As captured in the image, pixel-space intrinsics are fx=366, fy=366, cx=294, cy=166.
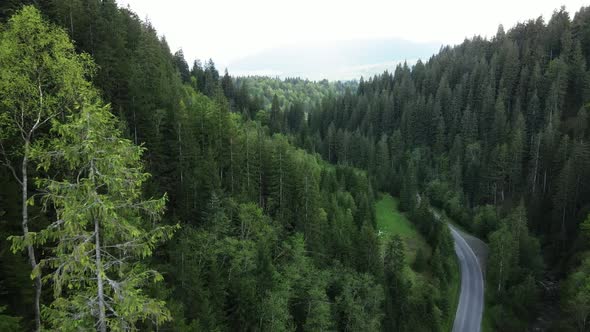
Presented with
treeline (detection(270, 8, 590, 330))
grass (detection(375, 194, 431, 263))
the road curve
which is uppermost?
treeline (detection(270, 8, 590, 330))

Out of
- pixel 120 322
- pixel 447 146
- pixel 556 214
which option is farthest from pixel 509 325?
pixel 447 146

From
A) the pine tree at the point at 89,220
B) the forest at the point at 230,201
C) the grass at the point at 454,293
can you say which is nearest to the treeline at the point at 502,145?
the forest at the point at 230,201

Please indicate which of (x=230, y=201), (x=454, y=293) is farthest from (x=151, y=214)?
(x=454, y=293)

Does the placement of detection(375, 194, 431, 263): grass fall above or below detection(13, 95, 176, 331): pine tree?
below

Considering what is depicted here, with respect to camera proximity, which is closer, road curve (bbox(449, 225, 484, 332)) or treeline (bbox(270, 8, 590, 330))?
road curve (bbox(449, 225, 484, 332))

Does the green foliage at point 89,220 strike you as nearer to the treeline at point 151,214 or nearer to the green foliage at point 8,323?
the treeline at point 151,214

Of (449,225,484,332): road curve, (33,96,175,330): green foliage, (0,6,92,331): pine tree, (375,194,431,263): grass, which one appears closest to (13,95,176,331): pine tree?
(33,96,175,330): green foliage

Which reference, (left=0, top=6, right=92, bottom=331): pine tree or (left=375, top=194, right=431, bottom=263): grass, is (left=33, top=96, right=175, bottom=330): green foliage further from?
(left=375, top=194, right=431, bottom=263): grass

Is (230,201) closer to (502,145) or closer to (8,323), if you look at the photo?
(8,323)
